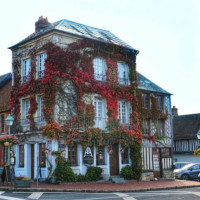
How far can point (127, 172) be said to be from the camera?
23.6m

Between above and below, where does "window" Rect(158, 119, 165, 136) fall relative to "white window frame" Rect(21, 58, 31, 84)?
below

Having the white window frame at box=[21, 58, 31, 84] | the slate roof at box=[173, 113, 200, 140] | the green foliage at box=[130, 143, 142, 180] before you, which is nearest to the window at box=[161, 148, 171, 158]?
the green foliage at box=[130, 143, 142, 180]

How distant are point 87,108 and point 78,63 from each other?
2745 mm

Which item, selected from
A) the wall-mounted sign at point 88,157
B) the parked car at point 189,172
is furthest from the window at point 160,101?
the wall-mounted sign at point 88,157

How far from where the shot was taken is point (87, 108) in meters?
22.5

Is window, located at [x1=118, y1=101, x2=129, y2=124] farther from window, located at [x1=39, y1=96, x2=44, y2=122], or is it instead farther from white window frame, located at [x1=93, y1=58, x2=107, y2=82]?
window, located at [x1=39, y1=96, x2=44, y2=122]

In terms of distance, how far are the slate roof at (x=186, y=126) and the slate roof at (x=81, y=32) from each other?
13152 mm

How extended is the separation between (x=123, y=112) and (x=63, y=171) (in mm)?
6387

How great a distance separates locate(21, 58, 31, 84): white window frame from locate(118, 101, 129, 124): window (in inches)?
242

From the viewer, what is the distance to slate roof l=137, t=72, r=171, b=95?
2688 cm

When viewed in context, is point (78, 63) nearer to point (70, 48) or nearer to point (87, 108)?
point (70, 48)

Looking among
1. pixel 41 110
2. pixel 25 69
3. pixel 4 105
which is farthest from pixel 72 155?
pixel 4 105

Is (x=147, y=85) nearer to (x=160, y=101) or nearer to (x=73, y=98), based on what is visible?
(x=160, y=101)

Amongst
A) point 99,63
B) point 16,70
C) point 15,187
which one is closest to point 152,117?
point 99,63
